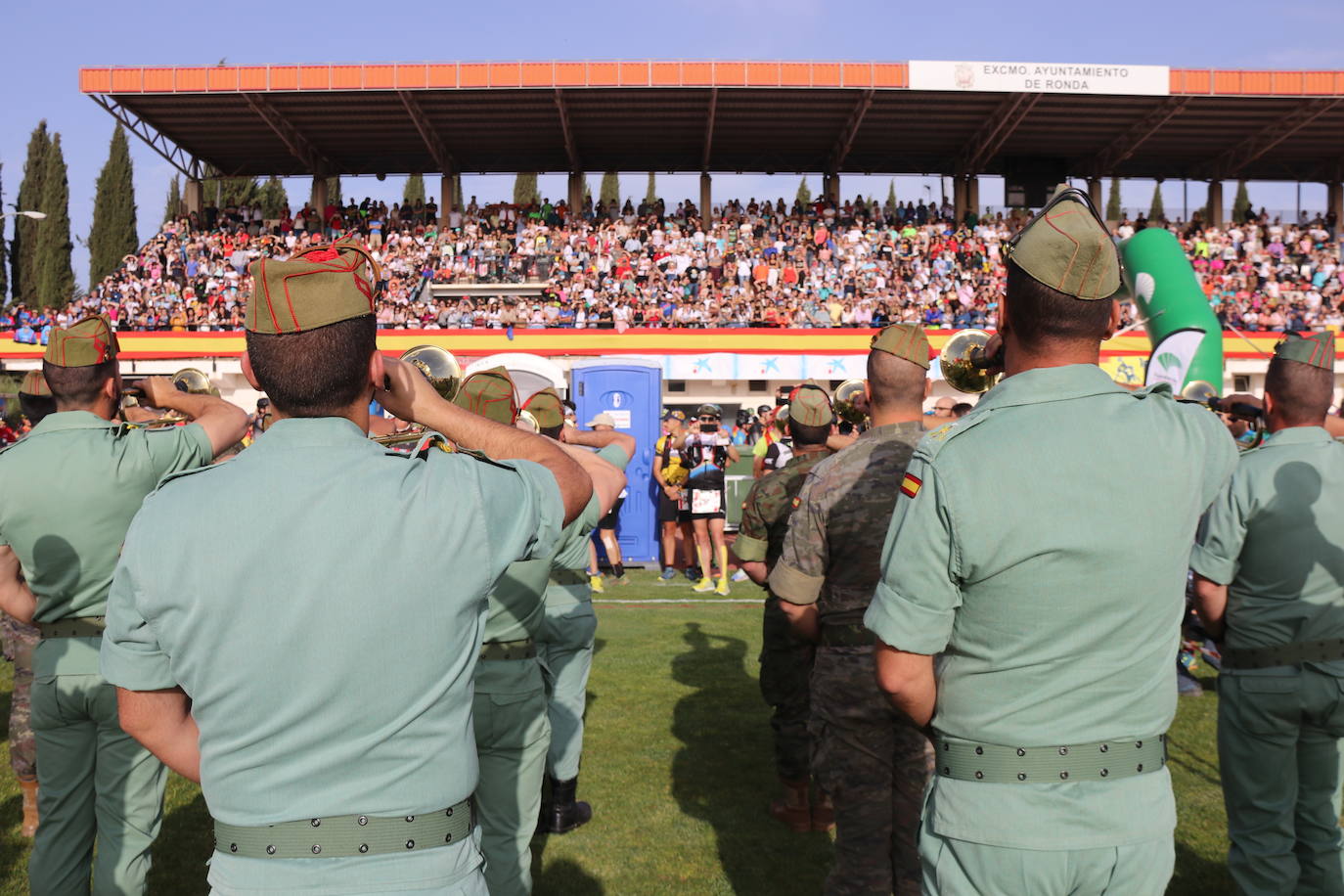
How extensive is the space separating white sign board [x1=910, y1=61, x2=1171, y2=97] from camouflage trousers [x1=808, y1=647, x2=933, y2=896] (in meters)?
26.7

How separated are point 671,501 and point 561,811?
8.61 meters

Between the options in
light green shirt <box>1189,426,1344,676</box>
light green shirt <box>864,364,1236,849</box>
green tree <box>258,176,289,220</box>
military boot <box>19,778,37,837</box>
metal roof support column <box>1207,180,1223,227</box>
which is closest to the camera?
light green shirt <box>864,364,1236,849</box>

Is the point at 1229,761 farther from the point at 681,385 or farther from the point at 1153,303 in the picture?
the point at 681,385

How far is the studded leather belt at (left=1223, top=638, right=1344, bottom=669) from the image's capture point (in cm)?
371

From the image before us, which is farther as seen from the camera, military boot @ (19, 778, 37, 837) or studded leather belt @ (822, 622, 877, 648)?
military boot @ (19, 778, 37, 837)

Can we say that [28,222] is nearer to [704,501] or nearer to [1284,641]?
[704,501]

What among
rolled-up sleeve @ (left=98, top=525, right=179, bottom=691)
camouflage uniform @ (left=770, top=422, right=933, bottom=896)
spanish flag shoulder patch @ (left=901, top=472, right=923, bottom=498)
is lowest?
camouflage uniform @ (left=770, top=422, right=933, bottom=896)

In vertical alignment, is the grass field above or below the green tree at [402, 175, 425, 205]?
below

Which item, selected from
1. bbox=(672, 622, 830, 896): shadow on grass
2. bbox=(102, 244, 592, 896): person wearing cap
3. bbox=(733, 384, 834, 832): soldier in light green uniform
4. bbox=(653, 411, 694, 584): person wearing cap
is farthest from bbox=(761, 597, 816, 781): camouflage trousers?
bbox=(653, 411, 694, 584): person wearing cap

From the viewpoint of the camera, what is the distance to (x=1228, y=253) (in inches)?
1131

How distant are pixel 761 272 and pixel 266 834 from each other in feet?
85.6

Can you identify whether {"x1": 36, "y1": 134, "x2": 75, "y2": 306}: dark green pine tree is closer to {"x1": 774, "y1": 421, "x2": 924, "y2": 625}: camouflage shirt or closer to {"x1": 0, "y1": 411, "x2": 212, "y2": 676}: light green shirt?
{"x1": 0, "y1": 411, "x2": 212, "y2": 676}: light green shirt

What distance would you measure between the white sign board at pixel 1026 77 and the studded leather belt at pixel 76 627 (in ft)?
89.6

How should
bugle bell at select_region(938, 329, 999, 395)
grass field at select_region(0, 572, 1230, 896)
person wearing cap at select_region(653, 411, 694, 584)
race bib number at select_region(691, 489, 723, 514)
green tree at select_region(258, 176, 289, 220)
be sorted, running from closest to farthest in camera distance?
bugle bell at select_region(938, 329, 999, 395) < grass field at select_region(0, 572, 1230, 896) < race bib number at select_region(691, 489, 723, 514) < person wearing cap at select_region(653, 411, 694, 584) < green tree at select_region(258, 176, 289, 220)
